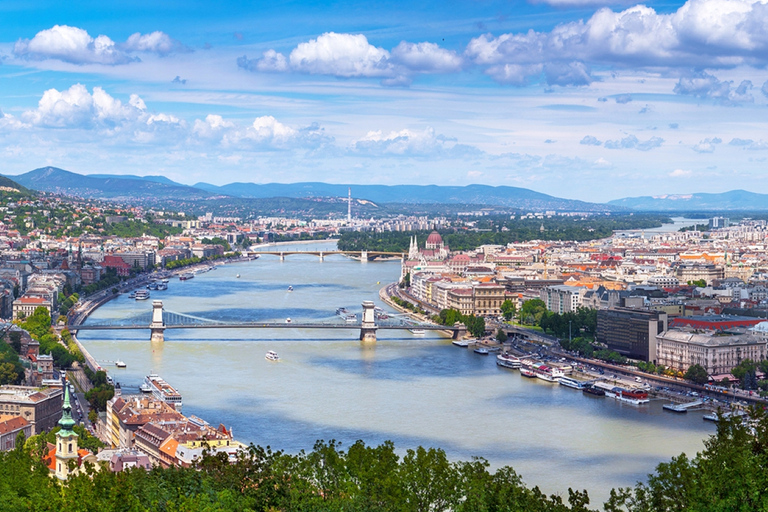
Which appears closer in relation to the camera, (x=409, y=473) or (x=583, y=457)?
(x=409, y=473)

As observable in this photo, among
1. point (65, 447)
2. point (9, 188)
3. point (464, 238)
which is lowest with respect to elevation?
point (65, 447)

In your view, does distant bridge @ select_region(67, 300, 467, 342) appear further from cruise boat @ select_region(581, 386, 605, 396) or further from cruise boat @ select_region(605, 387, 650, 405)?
cruise boat @ select_region(605, 387, 650, 405)

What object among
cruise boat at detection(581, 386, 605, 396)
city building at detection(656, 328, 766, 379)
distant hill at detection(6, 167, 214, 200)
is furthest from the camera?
distant hill at detection(6, 167, 214, 200)

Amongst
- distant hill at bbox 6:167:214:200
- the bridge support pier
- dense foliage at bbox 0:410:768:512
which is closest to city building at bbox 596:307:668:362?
the bridge support pier

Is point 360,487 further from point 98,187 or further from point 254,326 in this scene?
point 98,187

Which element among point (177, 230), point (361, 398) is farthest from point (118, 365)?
point (177, 230)

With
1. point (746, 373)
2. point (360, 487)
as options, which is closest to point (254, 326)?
point (746, 373)

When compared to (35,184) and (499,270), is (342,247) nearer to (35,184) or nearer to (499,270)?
(499,270)
